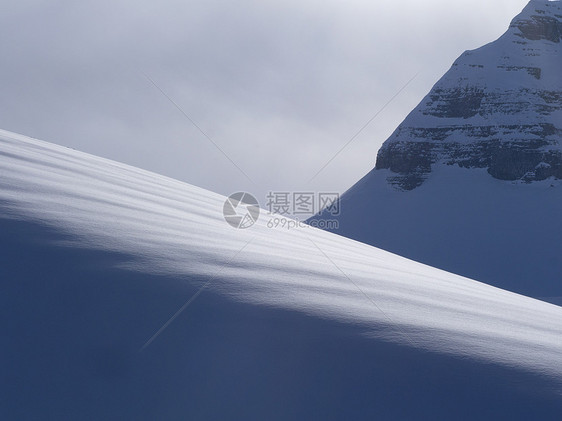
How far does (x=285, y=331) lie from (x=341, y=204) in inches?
2898

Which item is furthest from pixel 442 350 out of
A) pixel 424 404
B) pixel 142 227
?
pixel 142 227

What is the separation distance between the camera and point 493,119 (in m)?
81.5

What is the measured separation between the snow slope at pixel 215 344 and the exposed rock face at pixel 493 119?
76796mm

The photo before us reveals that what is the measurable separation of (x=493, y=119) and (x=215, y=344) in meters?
85.7

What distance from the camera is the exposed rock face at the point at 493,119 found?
76500 mm

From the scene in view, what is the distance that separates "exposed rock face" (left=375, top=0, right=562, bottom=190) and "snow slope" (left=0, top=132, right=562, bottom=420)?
76.8m

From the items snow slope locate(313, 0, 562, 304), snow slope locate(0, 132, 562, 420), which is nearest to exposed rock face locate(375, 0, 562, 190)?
snow slope locate(313, 0, 562, 304)

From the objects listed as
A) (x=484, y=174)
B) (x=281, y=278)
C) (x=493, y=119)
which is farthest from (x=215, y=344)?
(x=493, y=119)

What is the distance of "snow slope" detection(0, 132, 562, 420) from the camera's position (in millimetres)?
1945

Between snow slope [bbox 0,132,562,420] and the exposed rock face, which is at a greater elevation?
the exposed rock face

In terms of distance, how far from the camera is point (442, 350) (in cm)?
245

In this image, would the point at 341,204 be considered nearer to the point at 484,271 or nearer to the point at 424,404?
the point at 484,271

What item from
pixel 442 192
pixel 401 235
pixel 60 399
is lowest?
pixel 60 399

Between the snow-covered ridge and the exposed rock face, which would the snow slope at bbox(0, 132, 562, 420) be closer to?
the snow-covered ridge
